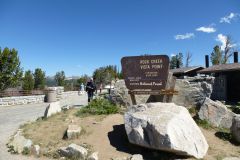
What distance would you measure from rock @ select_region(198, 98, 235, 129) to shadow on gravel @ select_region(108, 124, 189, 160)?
3085mm

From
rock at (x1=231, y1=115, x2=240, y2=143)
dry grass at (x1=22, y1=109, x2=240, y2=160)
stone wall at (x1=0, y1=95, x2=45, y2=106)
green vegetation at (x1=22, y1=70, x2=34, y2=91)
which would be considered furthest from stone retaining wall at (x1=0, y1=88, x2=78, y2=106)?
rock at (x1=231, y1=115, x2=240, y2=143)

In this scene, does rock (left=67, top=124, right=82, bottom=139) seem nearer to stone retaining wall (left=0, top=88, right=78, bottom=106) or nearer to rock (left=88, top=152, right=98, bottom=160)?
rock (left=88, top=152, right=98, bottom=160)

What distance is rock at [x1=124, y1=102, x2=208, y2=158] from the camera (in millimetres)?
7465

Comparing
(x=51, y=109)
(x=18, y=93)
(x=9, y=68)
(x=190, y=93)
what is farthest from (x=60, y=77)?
(x=190, y=93)

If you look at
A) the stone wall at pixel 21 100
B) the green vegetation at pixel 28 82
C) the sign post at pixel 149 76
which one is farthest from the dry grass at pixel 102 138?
the green vegetation at pixel 28 82

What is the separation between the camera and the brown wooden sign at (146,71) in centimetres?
1048

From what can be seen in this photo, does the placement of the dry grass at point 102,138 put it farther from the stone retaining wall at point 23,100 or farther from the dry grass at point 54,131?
the stone retaining wall at point 23,100

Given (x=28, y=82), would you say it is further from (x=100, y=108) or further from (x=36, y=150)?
(x=36, y=150)

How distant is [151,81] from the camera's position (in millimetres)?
10734

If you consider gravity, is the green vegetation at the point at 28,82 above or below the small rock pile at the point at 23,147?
above

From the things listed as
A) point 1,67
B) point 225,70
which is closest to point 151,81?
point 225,70

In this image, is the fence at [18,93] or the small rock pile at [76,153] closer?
the small rock pile at [76,153]

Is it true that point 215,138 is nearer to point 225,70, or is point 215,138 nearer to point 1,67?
point 225,70

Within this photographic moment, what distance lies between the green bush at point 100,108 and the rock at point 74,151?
3590 millimetres
